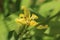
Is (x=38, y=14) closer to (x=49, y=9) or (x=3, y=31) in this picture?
(x=49, y=9)

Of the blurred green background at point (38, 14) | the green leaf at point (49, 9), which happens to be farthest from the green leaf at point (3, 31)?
the green leaf at point (49, 9)

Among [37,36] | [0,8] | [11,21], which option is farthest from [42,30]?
[0,8]

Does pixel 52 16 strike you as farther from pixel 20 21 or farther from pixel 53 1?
pixel 20 21

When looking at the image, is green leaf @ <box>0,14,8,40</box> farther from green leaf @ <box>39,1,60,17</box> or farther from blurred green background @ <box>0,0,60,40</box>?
green leaf @ <box>39,1,60,17</box>

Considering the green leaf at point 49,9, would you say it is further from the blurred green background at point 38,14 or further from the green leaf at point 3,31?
the green leaf at point 3,31

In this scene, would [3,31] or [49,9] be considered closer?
[3,31]

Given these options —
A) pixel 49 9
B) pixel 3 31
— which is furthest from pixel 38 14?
pixel 3 31

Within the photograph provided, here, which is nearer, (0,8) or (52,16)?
(52,16)
